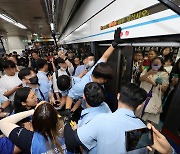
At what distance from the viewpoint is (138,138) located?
805 millimetres

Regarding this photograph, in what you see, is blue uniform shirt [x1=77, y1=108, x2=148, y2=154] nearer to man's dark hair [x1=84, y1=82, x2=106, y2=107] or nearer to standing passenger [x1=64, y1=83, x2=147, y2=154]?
standing passenger [x1=64, y1=83, x2=147, y2=154]

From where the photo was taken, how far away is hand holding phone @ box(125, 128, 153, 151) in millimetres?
794

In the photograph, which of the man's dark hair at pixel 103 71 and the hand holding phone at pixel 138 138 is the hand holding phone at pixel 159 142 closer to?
the hand holding phone at pixel 138 138

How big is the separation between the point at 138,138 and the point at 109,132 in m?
0.22

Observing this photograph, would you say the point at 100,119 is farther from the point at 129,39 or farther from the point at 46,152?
the point at 129,39

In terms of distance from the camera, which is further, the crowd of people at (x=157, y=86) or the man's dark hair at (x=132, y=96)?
the crowd of people at (x=157, y=86)

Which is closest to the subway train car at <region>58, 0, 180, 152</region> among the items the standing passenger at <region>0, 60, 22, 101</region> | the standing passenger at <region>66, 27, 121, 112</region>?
the standing passenger at <region>66, 27, 121, 112</region>

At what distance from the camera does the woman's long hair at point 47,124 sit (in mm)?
1039

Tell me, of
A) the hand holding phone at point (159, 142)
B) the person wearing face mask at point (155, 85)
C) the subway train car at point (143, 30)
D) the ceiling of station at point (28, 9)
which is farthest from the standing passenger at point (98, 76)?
the ceiling of station at point (28, 9)

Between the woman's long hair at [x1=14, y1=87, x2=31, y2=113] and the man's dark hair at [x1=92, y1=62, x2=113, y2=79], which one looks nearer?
the woman's long hair at [x1=14, y1=87, x2=31, y2=113]

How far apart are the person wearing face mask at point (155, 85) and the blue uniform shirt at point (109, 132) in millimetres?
1304

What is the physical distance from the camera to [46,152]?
1.04 meters

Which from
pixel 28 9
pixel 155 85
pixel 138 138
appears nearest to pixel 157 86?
pixel 155 85

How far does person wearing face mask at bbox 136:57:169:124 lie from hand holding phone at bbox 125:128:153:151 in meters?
1.52
